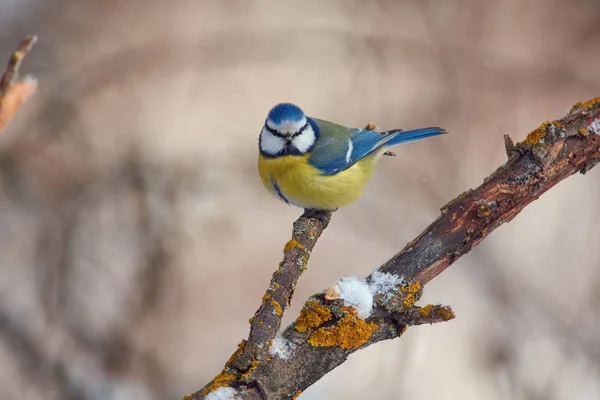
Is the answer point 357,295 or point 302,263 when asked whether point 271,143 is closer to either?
point 302,263

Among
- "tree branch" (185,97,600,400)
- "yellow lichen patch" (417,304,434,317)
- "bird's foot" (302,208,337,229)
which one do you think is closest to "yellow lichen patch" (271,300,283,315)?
"tree branch" (185,97,600,400)

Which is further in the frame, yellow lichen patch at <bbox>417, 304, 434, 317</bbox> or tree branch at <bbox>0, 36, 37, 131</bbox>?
yellow lichen patch at <bbox>417, 304, 434, 317</bbox>

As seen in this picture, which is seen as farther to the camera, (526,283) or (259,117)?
(259,117)

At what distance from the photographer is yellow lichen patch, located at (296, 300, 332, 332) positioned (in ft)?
5.49

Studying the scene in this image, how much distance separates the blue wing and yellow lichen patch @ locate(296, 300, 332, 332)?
104 cm

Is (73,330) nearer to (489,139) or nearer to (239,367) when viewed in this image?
(239,367)

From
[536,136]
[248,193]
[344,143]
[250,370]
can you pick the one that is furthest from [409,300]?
[248,193]

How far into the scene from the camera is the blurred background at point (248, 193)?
321 cm

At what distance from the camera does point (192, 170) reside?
3.51 metres

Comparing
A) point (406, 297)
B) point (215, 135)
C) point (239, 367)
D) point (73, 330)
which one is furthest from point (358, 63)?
point (239, 367)

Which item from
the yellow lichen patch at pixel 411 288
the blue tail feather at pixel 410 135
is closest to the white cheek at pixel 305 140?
the blue tail feather at pixel 410 135

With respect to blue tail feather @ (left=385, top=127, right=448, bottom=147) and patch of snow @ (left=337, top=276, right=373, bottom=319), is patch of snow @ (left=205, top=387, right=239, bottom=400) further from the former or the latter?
blue tail feather @ (left=385, top=127, right=448, bottom=147)

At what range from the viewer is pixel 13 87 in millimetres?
1148

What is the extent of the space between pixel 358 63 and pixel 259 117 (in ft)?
2.41
